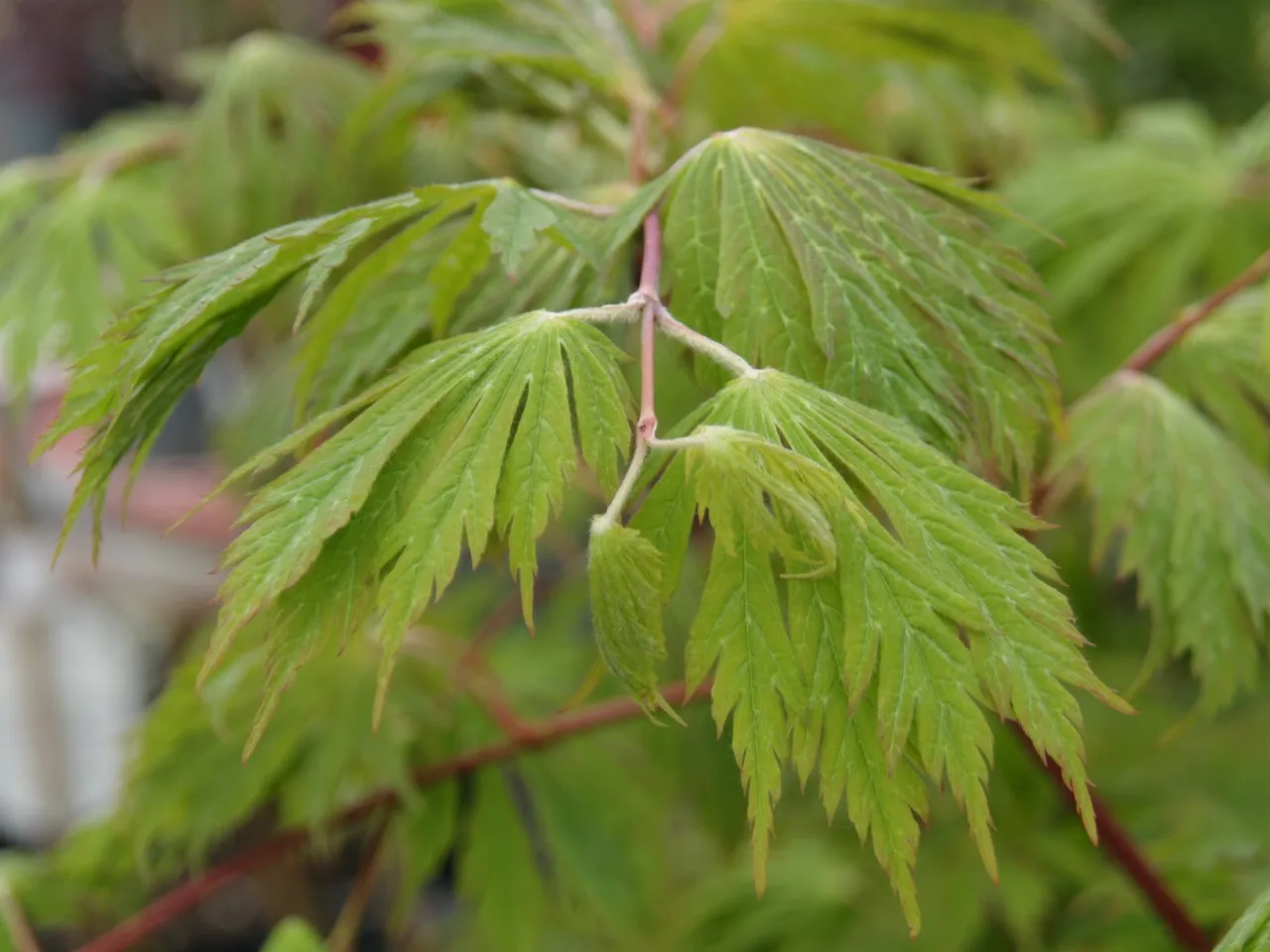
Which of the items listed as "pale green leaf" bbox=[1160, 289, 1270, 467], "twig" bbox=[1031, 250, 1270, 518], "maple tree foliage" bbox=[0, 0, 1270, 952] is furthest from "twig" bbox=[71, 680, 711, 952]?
"pale green leaf" bbox=[1160, 289, 1270, 467]

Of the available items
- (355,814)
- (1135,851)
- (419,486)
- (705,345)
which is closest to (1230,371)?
(1135,851)

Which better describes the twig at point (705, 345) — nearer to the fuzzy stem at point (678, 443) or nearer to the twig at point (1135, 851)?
the fuzzy stem at point (678, 443)

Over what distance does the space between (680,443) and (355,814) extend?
53 cm

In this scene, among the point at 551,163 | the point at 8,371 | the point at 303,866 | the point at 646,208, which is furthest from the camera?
the point at 303,866

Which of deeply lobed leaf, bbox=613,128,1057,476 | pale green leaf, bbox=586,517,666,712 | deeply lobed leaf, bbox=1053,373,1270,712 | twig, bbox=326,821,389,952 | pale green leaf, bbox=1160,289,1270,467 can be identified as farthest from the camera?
twig, bbox=326,821,389,952

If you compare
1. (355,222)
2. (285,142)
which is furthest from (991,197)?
(285,142)

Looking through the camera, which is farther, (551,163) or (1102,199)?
(551,163)

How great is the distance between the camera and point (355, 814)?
33.5 inches

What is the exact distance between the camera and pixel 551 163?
1.12 metres

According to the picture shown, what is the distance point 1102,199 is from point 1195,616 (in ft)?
1.51

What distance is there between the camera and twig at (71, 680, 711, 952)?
0.80 metres

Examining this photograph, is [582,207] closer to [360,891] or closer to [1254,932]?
[1254,932]

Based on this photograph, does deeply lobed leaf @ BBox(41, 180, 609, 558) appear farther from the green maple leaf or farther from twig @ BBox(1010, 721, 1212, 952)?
twig @ BBox(1010, 721, 1212, 952)

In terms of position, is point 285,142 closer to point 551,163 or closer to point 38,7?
point 551,163
